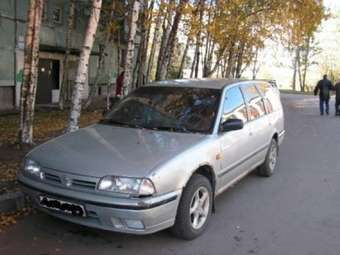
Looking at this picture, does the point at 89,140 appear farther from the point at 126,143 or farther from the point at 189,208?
the point at 189,208

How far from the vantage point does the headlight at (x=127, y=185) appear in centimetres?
379

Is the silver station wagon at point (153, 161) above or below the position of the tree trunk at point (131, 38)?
below

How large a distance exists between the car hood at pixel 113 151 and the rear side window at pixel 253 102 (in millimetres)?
1619

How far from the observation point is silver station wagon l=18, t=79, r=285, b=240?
3.84 meters

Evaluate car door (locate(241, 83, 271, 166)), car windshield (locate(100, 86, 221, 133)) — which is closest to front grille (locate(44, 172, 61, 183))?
car windshield (locate(100, 86, 221, 133))

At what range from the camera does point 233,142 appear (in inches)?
208

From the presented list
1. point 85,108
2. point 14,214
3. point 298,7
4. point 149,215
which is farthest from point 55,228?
point 298,7

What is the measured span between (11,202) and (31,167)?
2.93 feet

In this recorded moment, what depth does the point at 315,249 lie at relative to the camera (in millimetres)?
4285

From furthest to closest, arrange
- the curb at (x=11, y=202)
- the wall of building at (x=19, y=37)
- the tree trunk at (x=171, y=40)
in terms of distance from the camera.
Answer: the wall of building at (x=19, y=37), the tree trunk at (x=171, y=40), the curb at (x=11, y=202)

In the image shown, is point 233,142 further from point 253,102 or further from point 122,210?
point 122,210

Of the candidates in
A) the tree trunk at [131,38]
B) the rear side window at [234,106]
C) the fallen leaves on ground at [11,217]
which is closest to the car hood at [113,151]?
the rear side window at [234,106]

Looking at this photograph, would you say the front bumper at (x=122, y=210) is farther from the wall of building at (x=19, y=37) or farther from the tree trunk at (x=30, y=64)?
the wall of building at (x=19, y=37)


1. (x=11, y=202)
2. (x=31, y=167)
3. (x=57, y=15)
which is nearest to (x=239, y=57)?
(x=57, y=15)
